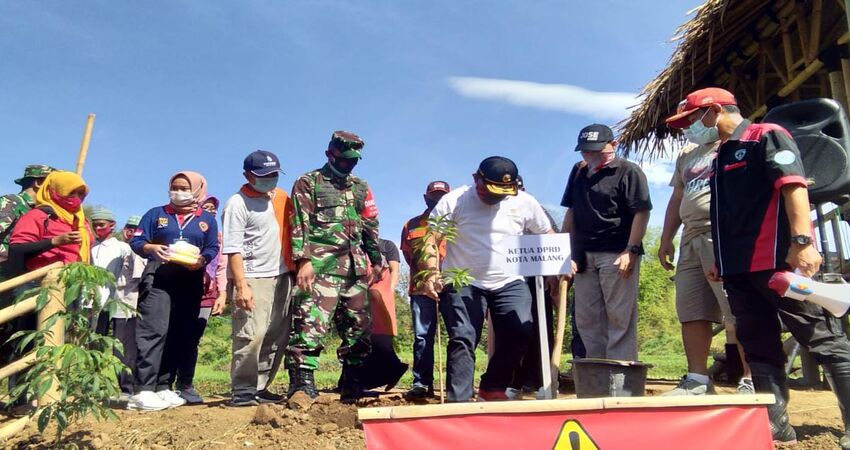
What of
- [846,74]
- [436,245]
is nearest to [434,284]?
[436,245]

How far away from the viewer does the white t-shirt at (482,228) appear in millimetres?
4203

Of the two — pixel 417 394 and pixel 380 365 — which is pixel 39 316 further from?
pixel 417 394

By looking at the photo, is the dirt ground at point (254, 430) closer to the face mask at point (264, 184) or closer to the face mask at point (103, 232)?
the face mask at point (264, 184)

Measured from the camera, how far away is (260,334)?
439 centimetres

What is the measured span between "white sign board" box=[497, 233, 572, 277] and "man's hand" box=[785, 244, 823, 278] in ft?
4.46

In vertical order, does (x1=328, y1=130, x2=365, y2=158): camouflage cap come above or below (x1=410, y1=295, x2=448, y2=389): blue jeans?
above

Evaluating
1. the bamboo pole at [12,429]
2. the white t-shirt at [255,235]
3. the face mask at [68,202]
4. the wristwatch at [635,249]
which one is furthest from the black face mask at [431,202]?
the bamboo pole at [12,429]

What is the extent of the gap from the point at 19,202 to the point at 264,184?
7.08 ft

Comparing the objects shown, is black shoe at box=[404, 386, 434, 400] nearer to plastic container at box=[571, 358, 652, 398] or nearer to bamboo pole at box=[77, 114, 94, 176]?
plastic container at box=[571, 358, 652, 398]

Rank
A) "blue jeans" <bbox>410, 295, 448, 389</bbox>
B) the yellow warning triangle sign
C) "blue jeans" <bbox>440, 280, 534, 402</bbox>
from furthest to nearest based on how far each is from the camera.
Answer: "blue jeans" <bbox>410, 295, 448, 389</bbox> → "blue jeans" <bbox>440, 280, 534, 402</bbox> → the yellow warning triangle sign

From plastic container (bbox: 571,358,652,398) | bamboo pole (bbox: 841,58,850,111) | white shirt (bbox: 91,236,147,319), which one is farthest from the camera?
bamboo pole (bbox: 841,58,850,111)

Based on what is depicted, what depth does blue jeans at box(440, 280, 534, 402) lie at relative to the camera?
4012 mm

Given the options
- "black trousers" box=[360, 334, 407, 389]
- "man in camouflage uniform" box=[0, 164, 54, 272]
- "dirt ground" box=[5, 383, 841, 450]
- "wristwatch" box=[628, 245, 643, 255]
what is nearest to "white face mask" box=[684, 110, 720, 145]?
"wristwatch" box=[628, 245, 643, 255]

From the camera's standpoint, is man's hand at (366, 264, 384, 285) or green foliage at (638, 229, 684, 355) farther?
green foliage at (638, 229, 684, 355)
